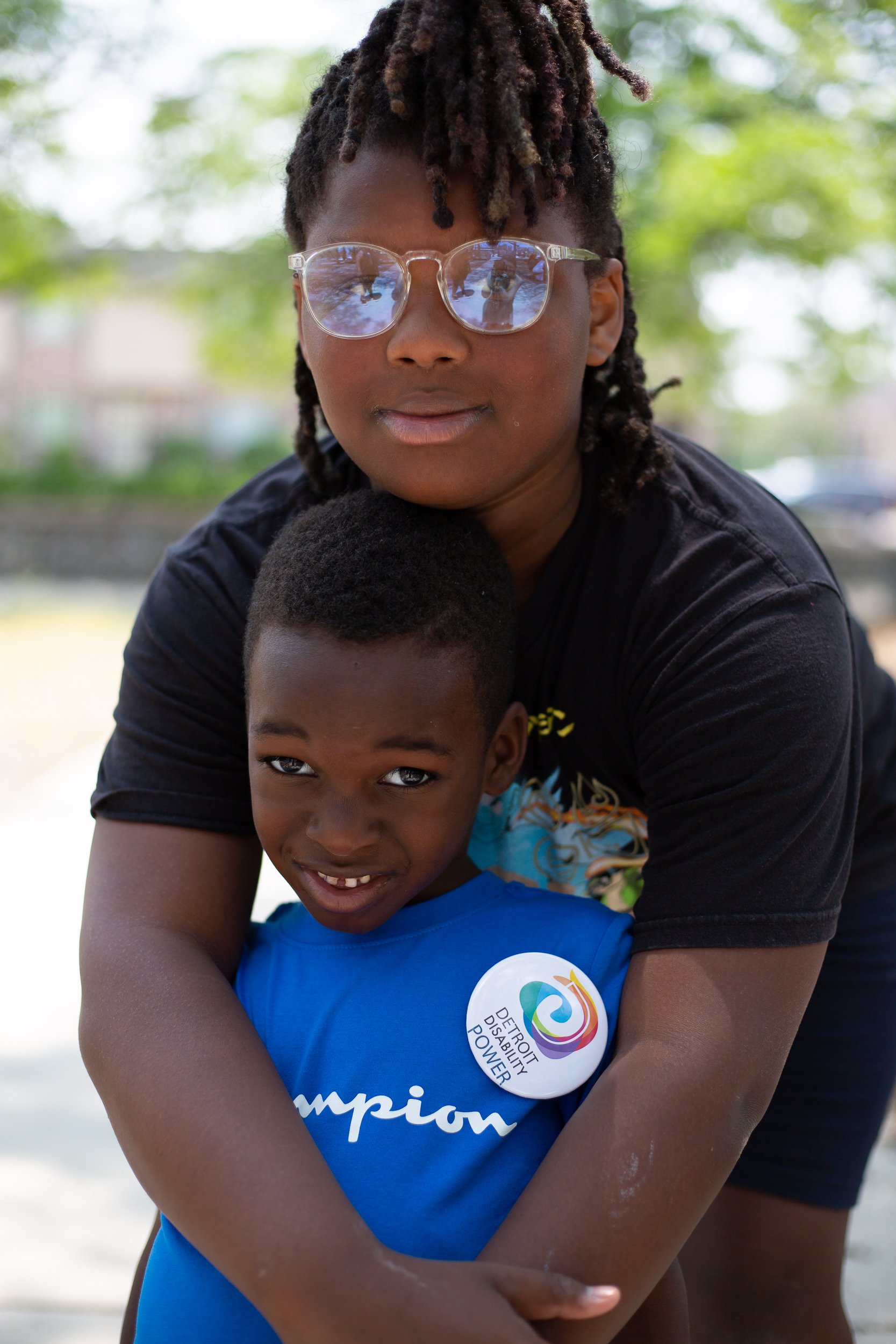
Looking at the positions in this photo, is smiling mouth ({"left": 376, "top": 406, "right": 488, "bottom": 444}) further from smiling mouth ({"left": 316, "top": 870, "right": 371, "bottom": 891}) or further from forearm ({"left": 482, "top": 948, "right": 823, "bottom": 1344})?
forearm ({"left": 482, "top": 948, "right": 823, "bottom": 1344})

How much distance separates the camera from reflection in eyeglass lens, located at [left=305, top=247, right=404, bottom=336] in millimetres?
1853

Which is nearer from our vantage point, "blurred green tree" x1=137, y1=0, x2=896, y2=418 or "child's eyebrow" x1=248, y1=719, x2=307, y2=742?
"child's eyebrow" x1=248, y1=719, x2=307, y2=742

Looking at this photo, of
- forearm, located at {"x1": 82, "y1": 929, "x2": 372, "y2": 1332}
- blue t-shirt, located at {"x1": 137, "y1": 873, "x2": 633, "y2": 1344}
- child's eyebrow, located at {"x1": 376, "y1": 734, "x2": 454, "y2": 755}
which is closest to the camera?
forearm, located at {"x1": 82, "y1": 929, "x2": 372, "y2": 1332}

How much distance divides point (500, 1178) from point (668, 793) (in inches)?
21.0

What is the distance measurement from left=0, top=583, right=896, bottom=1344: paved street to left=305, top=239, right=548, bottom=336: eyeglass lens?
6.27 feet

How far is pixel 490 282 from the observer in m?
1.82

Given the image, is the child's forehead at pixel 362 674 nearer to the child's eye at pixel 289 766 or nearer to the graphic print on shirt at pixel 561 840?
the child's eye at pixel 289 766

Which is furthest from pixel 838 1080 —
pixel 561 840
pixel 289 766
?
pixel 289 766

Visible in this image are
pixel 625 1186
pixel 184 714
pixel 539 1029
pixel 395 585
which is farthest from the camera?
pixel 184 714

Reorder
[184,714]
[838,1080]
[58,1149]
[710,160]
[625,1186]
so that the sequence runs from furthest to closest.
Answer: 1. [710,160]
2. [58,1149]
3. [838,1080]
4. [184,714]
5. [625,1186]

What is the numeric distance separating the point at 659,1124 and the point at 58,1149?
2141mm

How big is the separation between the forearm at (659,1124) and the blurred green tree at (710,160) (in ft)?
23.7

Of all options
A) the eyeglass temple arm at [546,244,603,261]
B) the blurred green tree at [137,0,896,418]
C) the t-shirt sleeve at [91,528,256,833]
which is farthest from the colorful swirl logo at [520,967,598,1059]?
the blurred green tree at [137,0,896,418]

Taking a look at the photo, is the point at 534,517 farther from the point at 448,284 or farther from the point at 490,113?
the point at 490,113
